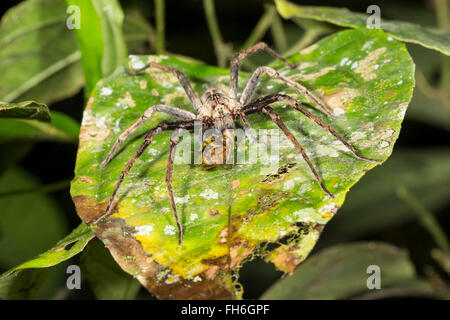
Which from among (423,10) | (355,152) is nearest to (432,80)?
(423,10)

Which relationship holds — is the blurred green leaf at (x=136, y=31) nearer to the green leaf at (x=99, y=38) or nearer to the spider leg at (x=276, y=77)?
the green leaf at (x=99, y=38)

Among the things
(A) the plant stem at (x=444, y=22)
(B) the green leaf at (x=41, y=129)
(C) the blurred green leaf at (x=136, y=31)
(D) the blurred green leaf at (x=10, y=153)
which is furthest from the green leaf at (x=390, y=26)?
(D) the blurred green leaf at (x=10, y=153)

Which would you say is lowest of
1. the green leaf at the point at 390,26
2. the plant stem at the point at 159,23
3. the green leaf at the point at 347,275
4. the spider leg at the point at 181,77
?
the green leaf at the point at 347,275

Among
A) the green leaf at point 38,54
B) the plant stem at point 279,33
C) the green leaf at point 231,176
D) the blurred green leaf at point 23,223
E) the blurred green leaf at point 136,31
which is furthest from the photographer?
the plant stem at point 279,33

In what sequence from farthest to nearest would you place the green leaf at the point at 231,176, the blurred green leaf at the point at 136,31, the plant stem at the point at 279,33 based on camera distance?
the plant stem at the point at 279,33 < the blurred green leaf at the point at 136,31 < the green leaf at the point at 231,176

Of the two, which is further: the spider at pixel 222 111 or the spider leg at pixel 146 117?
the spider leg at pixel 146 117

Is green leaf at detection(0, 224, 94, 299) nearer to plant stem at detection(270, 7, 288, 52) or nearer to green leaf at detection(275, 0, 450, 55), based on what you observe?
green leaf at detection(275, 0, 450, 55)

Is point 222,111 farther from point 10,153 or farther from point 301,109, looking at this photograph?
point 10,153

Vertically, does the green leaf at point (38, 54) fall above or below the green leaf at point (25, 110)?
above
